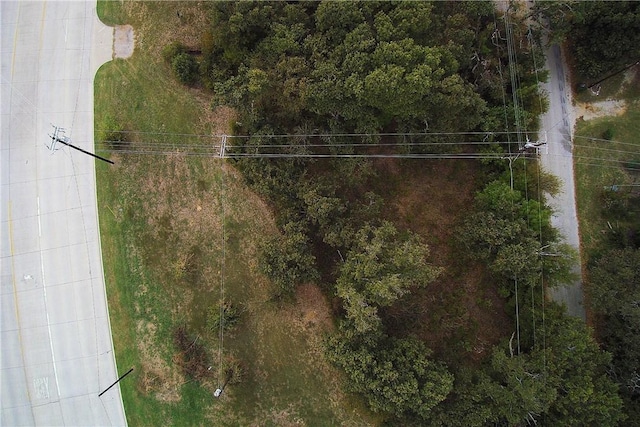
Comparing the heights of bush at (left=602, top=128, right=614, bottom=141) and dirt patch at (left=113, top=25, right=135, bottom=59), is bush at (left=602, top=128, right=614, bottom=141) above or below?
below

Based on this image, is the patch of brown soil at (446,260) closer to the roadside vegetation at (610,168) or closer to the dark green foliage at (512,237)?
the dark green foliage at (512,237)

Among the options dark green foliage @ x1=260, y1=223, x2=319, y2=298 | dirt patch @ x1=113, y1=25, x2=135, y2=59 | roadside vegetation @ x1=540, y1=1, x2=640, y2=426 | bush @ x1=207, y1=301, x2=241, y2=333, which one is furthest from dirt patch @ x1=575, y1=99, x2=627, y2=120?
dirt patch @ x1=113, y1=25, x2=135, y2=59

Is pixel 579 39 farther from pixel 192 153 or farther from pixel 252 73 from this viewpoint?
pixel 192 153

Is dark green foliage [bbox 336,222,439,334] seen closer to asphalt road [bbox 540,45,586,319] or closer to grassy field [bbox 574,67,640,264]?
asphalt road [bbox 540,45,586,319]

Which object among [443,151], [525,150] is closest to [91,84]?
[443,151]

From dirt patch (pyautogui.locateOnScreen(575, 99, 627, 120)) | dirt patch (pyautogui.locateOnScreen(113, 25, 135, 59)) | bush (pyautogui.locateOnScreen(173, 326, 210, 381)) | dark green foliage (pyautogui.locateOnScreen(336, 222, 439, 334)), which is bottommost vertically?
bush (pyautogui.locateOnScreen(173, 326, 210, 381))

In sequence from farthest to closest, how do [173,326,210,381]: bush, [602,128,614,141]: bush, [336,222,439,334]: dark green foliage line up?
[602,128,614,141]: bush, [173,326,210,381]: bush, [336,222,439,334]: dark green foliage

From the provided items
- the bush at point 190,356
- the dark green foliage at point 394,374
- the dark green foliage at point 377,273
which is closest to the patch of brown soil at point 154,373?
the bush at point 190,356
